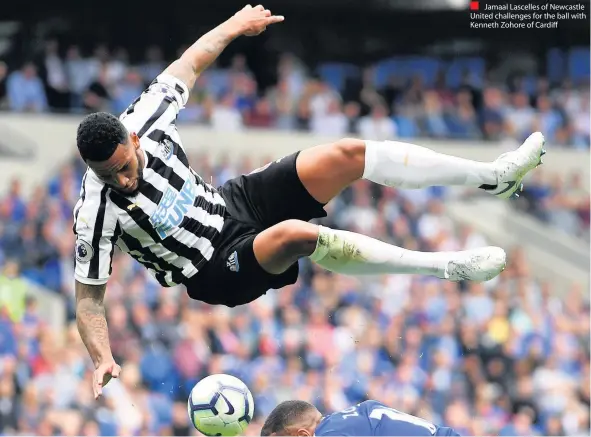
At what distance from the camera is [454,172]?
7035 mm

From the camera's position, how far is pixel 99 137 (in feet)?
21.6

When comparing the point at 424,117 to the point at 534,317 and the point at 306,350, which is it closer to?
the point at 534,317

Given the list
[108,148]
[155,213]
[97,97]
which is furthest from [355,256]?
[97,97]

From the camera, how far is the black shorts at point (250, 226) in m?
7.16

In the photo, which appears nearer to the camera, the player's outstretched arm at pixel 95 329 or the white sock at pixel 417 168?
the player's outstretched arm at pixel 95 329

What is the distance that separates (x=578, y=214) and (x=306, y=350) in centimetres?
670

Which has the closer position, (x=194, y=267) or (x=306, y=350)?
(x=194, y=267)

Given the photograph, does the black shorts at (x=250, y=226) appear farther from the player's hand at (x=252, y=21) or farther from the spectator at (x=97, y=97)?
the spectator at (x=97, y=97)

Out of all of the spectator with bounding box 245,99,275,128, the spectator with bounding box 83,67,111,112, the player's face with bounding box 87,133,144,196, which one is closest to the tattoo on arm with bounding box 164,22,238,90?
the player's face with bounding box 87,133,144,196

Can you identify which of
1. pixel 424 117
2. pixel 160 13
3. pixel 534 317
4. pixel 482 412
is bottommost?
pixel 482 412

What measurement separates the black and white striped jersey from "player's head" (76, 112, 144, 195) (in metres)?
0.25

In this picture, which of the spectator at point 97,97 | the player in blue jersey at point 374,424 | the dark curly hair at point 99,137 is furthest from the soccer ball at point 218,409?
the spectator at point 97,97

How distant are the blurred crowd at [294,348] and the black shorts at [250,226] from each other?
442cm

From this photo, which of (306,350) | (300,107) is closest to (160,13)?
(300,107)
